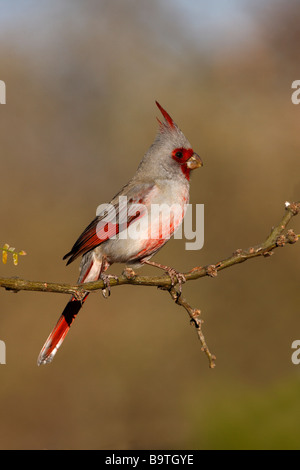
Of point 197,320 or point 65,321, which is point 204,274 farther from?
point 65,321

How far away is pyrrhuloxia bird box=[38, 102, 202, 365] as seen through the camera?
9.32 feet

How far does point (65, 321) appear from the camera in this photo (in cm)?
289

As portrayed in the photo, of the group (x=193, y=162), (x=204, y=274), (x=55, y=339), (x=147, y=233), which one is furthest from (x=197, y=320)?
(x=193, y=162)

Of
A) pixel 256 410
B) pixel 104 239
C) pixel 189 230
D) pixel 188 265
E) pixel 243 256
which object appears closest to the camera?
pixel 243 256

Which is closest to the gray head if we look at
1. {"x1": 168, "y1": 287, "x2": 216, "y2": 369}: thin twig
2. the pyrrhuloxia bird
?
the pyrrhuloxia bird

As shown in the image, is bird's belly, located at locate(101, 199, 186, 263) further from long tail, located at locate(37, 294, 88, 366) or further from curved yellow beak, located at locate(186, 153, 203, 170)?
long tail, located at locate(37, 294, 88, 366)

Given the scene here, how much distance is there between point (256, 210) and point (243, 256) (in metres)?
3.14

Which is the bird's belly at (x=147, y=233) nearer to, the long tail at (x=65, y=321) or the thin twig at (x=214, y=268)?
the long tail at (x=65, y=321)

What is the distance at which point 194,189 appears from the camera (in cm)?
Result: 494

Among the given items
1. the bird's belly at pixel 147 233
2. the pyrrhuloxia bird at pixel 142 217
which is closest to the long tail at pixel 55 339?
the pyrrhuloxia bird at pixel 142 217

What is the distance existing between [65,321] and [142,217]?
2.02ft

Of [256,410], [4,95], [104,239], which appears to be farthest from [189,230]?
[4,95]

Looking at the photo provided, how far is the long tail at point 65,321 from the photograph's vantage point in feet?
9.29

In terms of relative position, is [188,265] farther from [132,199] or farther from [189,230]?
[132,199]
